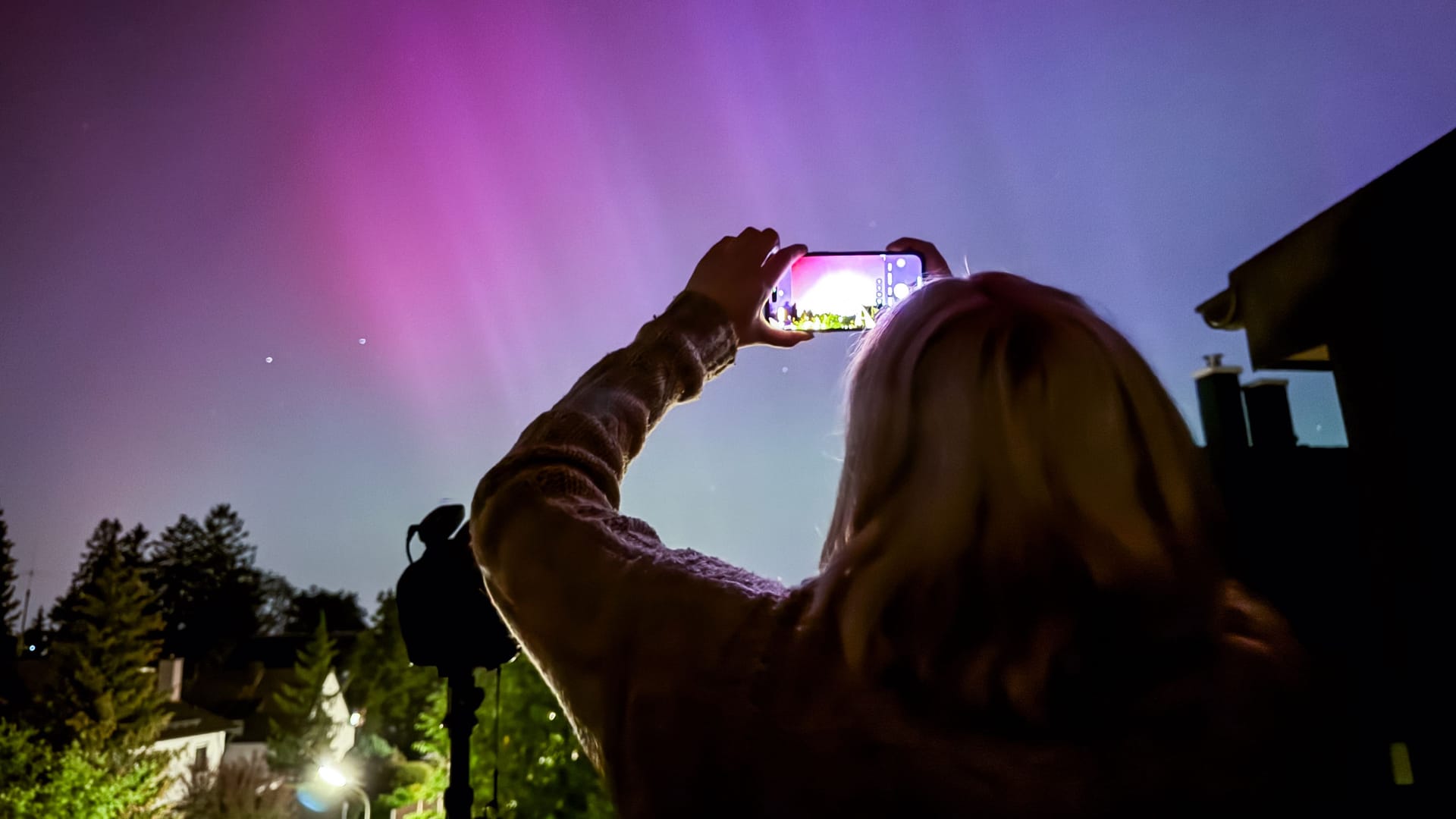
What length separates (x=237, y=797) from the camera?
19078mm

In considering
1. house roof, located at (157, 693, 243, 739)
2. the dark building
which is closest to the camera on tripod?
the dark building

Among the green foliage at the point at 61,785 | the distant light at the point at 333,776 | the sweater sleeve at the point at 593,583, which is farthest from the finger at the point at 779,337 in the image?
the green foliage at the point at 61,785

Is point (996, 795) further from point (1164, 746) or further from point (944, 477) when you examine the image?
point (944, 477)

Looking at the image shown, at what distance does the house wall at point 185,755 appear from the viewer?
72.1 feet

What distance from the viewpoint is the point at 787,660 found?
62cm

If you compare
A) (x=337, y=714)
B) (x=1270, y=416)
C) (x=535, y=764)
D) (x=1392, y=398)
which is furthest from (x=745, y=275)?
(x=337, y=714)

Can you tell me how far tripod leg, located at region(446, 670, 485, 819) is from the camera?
148cm

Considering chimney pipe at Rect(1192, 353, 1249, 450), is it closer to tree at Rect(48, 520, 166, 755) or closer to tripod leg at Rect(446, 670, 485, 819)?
tripod leg at Rect(446, 670, 485, 819)

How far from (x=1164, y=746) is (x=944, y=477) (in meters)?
0.23

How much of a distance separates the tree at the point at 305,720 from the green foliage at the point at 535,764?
22.0 meters

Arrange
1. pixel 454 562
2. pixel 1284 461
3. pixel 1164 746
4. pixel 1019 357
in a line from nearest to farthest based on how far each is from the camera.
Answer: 1. pixel 1164 746
2. pixel 1019 357
3. pixel 454 562
4. pixel 1284 461

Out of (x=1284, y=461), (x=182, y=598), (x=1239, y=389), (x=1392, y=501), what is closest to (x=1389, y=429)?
(x=1392, y=501)

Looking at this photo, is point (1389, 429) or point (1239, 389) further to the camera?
point (1239, 389)

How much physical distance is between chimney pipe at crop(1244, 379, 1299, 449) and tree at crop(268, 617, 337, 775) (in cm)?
2867
